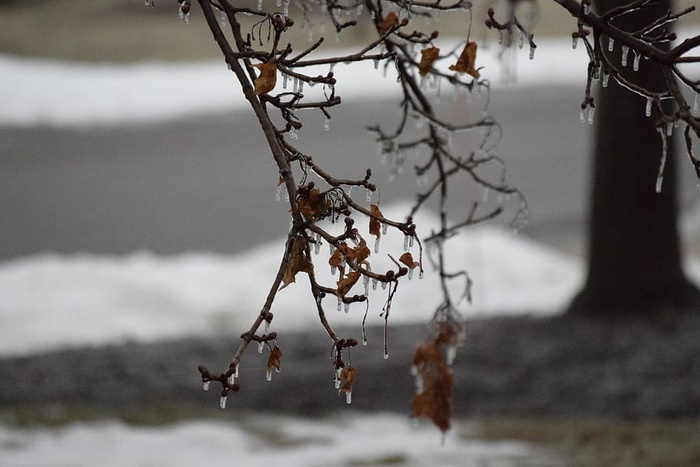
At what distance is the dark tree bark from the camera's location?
6727 mm

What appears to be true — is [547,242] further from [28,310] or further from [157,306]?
[28,310]

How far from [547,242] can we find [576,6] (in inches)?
375

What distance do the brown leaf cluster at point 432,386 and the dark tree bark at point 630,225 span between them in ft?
13.8

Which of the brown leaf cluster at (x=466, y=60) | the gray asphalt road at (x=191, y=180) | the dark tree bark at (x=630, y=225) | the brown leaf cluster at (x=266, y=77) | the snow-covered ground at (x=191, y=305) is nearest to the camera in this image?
the brown leaf cluster at (x=266, y=77)

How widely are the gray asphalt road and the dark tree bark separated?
428cm

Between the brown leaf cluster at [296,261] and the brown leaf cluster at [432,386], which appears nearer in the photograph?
the brown leaf cluster at [296,261]

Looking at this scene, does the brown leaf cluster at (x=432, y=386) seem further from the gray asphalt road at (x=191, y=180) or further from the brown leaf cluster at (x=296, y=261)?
the gray asphalt road at (x=191, y=180)

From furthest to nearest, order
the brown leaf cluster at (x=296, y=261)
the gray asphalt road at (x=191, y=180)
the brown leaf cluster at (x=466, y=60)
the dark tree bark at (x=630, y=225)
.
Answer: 1. the gray asphalt road at (x=191, y=180)
2. the dark tree bark at (x=630, y=225)
3. the brown leaf cluster at (x=466, y=60)
4. the brown leaf cluster at (x=296, y=261)

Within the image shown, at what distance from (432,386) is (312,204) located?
138 centimetres

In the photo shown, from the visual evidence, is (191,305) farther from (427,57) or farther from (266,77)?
(266,77)

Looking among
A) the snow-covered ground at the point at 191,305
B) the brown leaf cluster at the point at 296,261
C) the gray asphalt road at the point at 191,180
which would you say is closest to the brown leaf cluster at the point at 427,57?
the brown leaf cluster at the point at 296,261

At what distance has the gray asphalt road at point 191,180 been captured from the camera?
1119 cm

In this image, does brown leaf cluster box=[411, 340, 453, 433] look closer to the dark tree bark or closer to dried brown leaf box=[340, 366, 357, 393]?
dried brown leaf box=[340, 366, 357, 393]

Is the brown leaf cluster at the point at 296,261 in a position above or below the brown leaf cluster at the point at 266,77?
below
